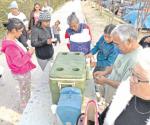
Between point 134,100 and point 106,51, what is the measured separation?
2124 millimetres

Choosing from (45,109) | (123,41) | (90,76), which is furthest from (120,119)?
(90,76)

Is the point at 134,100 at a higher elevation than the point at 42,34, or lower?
higher

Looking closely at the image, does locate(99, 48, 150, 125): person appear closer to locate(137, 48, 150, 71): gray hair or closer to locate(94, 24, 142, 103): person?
locate(137, 48, 150, 71): gray hair

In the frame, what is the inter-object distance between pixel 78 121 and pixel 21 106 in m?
2.67

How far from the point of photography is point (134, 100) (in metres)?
2.24

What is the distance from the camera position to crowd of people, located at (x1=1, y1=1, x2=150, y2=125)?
7.04ft

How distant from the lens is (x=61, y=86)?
2906 millimetres

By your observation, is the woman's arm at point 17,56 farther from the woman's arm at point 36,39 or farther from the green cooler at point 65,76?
the green cooler at point 65,76

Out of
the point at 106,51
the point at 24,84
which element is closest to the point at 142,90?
the point at 106,51

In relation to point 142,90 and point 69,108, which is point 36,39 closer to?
point 69,108

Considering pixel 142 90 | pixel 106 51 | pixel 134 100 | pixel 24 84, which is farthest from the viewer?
pixel 24 84

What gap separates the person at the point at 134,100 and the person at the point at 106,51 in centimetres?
179

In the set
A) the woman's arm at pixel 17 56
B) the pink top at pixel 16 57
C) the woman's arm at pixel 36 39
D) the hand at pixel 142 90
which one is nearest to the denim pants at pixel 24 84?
the pink top at pixel 16 57

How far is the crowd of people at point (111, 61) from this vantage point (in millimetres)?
2146
